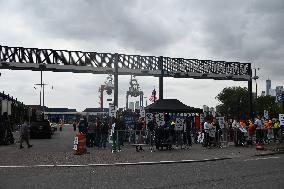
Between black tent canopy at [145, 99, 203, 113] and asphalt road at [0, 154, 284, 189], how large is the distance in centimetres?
1270

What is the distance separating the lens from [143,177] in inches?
495

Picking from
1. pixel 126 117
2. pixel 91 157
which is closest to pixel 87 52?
pixel 126 117

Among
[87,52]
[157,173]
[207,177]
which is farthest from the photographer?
[87,52]

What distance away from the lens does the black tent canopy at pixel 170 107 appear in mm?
28392

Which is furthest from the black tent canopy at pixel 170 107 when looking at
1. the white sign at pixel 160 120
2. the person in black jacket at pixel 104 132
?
the person in black jacket at pixel 104 132

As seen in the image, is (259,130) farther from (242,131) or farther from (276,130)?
(276,130)

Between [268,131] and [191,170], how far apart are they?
16.7m

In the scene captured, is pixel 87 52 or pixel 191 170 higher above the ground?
pixel 87 52

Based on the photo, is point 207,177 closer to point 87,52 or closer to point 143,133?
point 143,133

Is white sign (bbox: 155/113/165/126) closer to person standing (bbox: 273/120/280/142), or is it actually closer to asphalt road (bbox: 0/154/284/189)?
asphalt road (bbox: 0/154/284/189)

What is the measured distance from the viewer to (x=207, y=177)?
1235cm

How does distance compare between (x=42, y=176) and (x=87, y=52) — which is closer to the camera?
(x=42, y=176)

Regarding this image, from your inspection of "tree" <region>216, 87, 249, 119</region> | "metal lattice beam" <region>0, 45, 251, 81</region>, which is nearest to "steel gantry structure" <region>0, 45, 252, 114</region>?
"metal lattice beam" <region>0, 45, 251, 81</region>

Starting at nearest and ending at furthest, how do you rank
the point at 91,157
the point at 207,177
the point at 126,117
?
the point at 207,177
the point at 91,157
the point at 126,117
